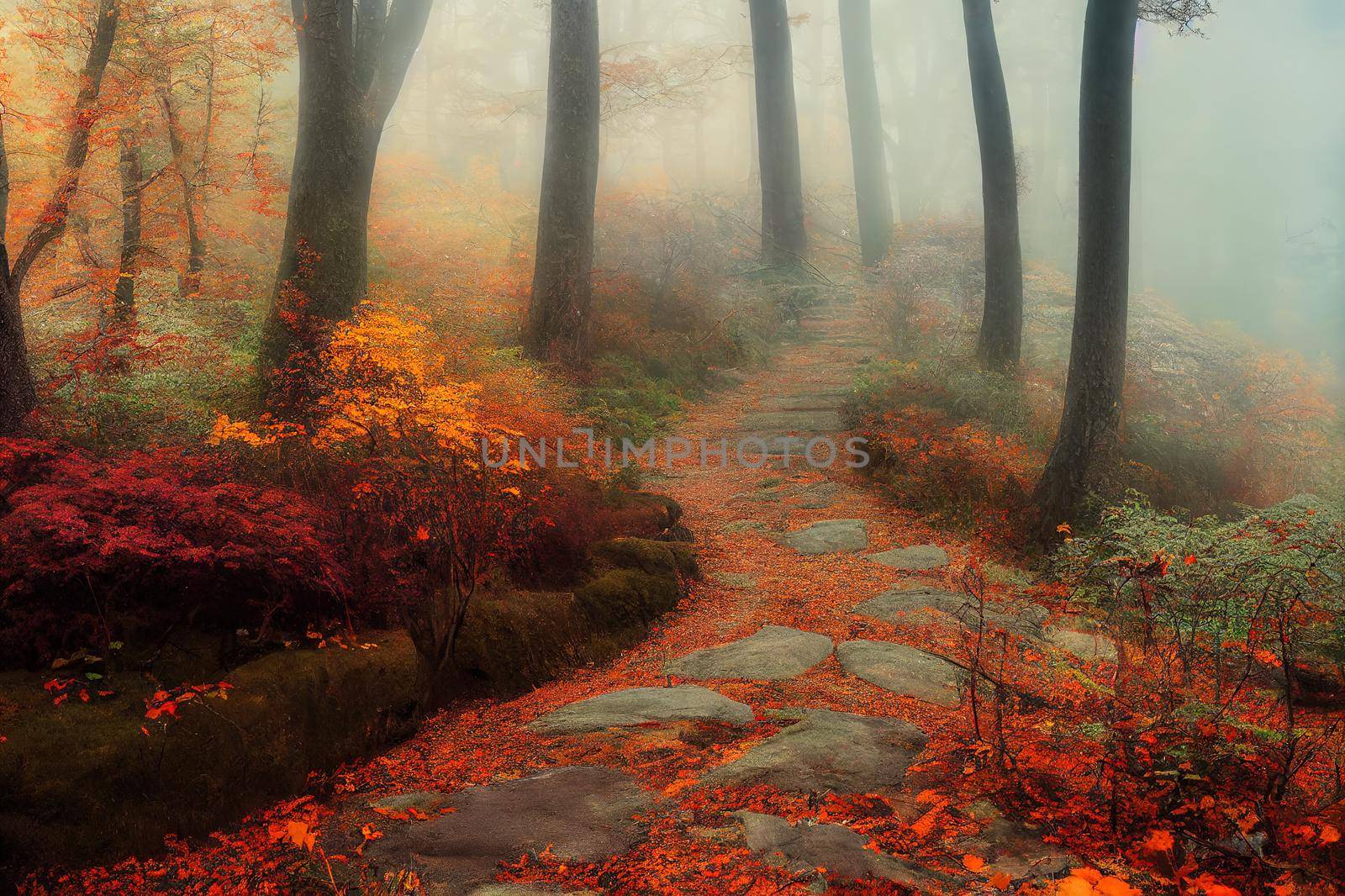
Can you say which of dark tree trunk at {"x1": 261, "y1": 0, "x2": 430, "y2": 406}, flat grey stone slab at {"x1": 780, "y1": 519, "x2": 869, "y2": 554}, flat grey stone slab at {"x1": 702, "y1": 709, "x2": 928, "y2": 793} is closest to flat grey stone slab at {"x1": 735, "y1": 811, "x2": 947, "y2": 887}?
flat grey stone slab at {"x1": 702, "y1": 709, "x2": 928, "y2": 793}

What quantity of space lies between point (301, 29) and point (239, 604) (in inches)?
285

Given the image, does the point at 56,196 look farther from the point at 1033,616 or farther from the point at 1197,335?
the point at 1197,335

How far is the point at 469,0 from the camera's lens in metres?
34.8

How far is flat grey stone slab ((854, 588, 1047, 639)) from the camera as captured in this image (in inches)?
247

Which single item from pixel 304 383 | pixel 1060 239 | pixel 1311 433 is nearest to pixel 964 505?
pixel 1311 433

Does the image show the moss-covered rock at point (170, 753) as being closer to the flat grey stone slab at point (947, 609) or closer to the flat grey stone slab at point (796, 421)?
the flat grey stone slab at point (947, 609)

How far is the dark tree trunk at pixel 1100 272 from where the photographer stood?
775 cm

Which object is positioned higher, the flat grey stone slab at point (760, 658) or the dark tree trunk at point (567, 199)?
the dark tree trunk at point (567, 199)

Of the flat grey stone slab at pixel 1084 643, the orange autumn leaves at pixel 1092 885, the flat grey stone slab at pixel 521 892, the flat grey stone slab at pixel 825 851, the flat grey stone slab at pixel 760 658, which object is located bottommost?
the flat grey stone slab at pixel 1084 643

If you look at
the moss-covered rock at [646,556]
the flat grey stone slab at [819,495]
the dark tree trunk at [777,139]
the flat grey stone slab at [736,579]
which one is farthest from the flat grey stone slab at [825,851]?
the dark tree trunk at [777,139]

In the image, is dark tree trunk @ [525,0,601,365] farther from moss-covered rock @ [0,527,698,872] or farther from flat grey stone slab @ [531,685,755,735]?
flat grey stone slab @ [531,685,755,735]

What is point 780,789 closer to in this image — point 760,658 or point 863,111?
point 760,658

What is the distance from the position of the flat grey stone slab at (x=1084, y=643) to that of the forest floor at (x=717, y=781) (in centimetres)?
3

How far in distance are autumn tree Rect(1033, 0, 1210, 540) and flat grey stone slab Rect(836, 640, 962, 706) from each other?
2926mm
